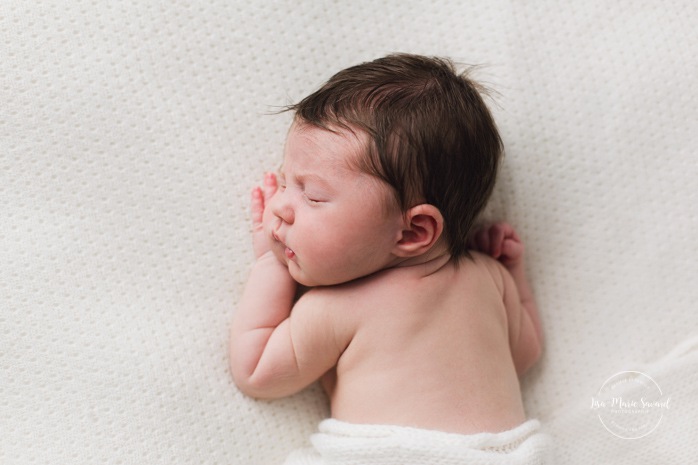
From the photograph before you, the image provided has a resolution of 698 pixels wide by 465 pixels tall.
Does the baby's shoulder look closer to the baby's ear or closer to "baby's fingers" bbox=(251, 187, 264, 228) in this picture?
the baby's ear

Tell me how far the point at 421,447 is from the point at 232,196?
65 cm

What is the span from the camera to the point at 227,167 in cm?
165

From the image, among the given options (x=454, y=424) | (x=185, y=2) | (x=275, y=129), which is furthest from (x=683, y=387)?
(x=185, y=2)

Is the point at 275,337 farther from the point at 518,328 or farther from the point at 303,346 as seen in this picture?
the point at 518,328

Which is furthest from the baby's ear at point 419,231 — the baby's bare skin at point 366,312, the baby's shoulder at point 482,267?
the baby's shoulder at point 482,267

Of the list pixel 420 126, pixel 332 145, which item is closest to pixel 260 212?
pixel 332 145

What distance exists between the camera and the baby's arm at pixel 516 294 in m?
1.66

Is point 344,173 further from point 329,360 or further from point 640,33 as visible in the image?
point 640,33

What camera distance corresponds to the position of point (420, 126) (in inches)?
54.1

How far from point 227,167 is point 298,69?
0.87 ft

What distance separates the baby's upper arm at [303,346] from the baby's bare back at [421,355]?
0.05ft

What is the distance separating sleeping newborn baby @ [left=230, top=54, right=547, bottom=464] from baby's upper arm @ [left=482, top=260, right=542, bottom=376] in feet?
0.22

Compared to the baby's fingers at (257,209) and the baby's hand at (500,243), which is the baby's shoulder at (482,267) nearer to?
the baby's hand at (500,243)

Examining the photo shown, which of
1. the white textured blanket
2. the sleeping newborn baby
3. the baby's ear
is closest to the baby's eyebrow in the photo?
the sleeping newborn baby
